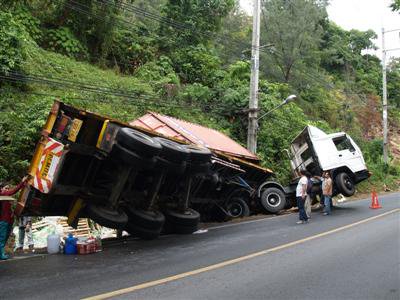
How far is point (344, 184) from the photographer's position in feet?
53.8

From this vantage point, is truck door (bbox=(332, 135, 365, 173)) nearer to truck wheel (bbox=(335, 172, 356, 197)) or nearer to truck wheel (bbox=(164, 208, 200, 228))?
truck wheel (bbox=(335, 172, 356, 197))

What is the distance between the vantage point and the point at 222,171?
486 inches

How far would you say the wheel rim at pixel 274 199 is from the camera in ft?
50.9

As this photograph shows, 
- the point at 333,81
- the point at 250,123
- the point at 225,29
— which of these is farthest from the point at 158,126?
the point at 333,81

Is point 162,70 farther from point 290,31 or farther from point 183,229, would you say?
point 183,229

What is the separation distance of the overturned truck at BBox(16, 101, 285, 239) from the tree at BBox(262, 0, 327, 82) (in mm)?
25524

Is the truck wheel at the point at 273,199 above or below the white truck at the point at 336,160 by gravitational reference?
below

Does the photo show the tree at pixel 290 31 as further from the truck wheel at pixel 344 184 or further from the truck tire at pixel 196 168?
the truck tire at pixel 196 168

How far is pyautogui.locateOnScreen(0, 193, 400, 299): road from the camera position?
18.5 ft

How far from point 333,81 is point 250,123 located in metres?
29.4

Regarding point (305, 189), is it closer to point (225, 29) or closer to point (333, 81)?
point (225, 29)

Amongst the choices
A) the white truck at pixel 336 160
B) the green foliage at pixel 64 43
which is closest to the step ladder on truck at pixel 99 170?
the white truck at pixel 336 160

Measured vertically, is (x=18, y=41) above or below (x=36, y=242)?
above

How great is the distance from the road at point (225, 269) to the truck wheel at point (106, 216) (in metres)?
0.53
